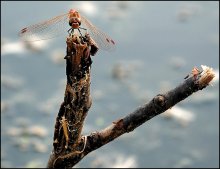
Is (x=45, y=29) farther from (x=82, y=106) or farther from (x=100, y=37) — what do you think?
(x=82, y=106)

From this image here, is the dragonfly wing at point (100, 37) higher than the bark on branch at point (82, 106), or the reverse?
the dragonfly wing at point (100, 37)

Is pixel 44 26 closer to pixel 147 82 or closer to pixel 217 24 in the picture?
pixel 147 82

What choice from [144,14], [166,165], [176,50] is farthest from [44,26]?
[144,14]

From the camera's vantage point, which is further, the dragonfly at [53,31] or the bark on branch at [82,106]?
the dragonfly at [53,31]

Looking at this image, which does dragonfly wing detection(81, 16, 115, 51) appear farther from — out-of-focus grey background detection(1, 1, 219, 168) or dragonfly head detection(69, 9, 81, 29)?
out-of-focus grey background detection(1, 1, 219, 168)

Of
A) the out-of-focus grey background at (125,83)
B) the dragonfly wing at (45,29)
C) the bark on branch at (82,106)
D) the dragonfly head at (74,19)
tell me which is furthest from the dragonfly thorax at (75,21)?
the out-of-focus grey background at (125,83)

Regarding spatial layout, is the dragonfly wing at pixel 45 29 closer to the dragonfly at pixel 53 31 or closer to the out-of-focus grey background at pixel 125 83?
the dragonfly at pixel 53 31
